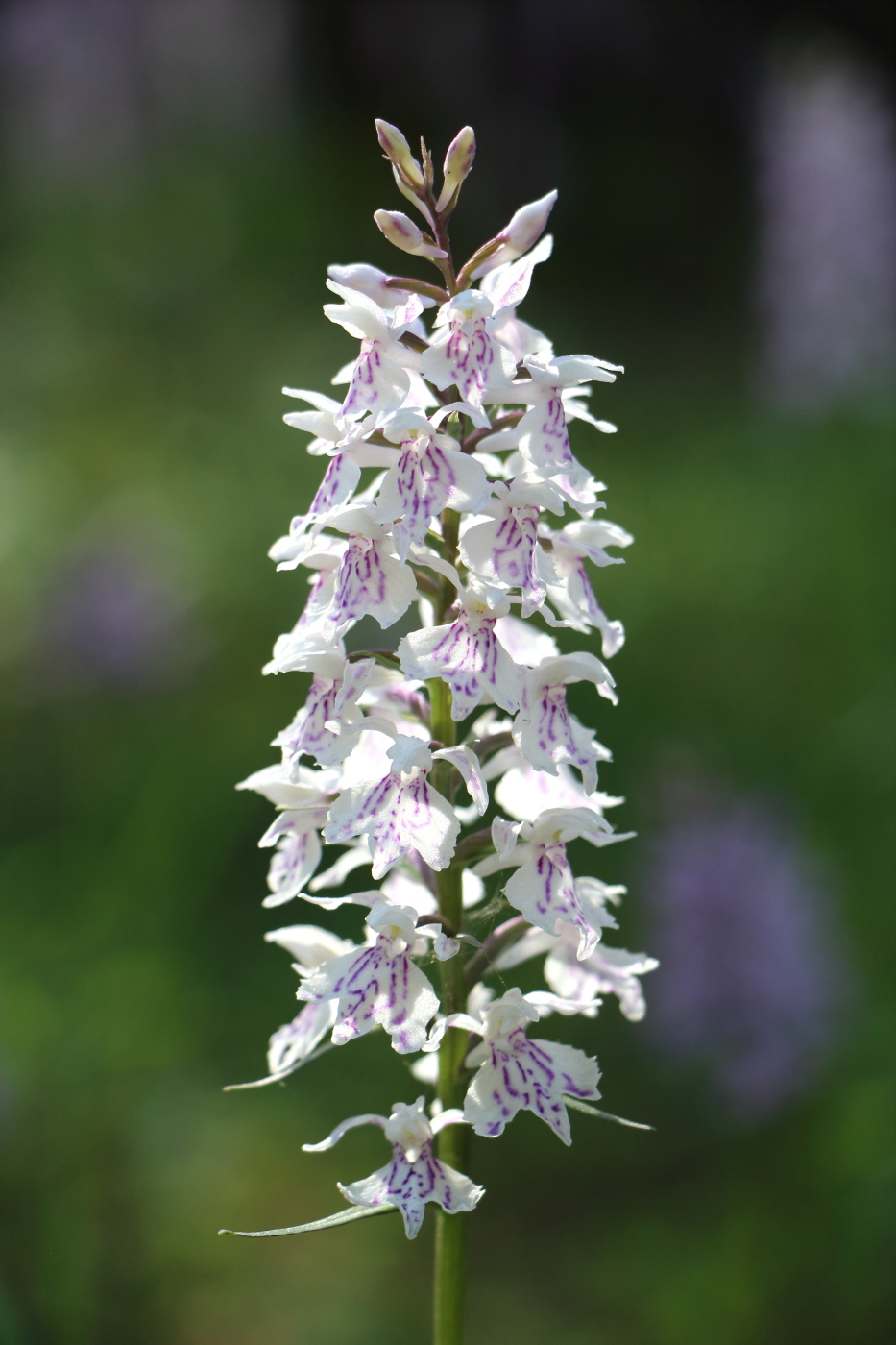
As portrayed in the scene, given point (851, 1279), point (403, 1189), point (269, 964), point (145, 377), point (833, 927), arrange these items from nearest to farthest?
point (403, 1189) < point (851, 1279) < point (833, 927) < point (269, 964) < point (145, 377)

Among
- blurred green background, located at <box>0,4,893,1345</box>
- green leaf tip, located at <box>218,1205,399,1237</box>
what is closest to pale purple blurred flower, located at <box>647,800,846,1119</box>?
blurred green background, located at <box>0,4,893,1345</box>

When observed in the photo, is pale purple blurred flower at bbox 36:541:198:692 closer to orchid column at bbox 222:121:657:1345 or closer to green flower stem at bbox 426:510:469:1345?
orchid column at bbox 222:121:657:1345

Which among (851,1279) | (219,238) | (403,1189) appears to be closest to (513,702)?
(403,1189)

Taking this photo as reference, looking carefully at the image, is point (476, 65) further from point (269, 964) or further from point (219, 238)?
point (269, 964)

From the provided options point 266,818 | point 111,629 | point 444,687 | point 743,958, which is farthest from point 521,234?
point 111,629

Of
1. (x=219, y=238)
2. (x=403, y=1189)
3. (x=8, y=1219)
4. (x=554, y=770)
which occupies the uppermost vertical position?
(x=219, y=238)

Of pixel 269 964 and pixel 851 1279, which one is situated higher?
pixel 269 964

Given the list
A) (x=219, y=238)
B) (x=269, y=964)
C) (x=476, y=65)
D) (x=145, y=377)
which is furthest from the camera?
(x=476, y=65)

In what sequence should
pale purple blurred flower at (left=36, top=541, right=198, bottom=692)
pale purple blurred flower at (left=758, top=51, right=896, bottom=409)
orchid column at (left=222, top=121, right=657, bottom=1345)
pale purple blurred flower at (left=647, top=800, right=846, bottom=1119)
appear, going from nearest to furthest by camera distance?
orchid column at (left=222, top=121, right=657, bottom=1345) → pale purple blurred flower at (left=647, top=800, right=846, bottom=1119) → pale purple blurred flower at (left=36, top=541, right=198, bottom=692) → pale purple blurred flower at (left=758, top=51, right=896, bottom=409)
